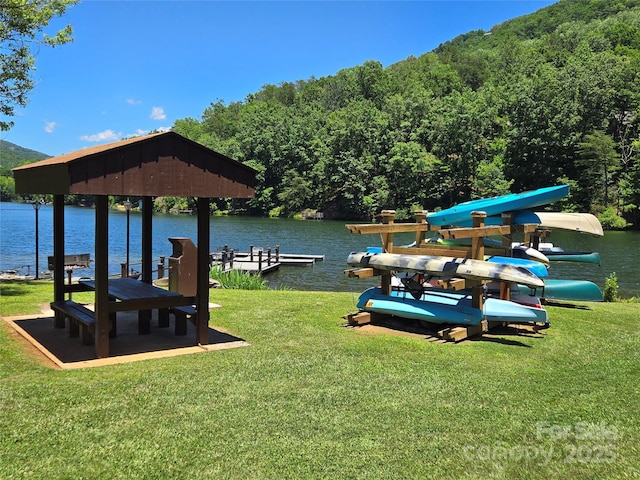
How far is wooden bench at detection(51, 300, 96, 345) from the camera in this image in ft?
23.4

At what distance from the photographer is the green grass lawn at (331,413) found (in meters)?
4.21

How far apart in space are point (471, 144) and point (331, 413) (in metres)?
59.4

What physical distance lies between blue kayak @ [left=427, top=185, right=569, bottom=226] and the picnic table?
5.38m

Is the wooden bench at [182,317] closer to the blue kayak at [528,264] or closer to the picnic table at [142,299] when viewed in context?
the picnic table at [142,299]

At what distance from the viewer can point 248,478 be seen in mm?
3959

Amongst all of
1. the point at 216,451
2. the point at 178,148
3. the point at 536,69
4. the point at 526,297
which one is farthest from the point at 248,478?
the point at 536,69

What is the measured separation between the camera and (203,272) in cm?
748

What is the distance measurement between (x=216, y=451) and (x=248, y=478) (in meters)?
0.51

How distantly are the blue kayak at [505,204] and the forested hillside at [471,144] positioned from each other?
45159 mm

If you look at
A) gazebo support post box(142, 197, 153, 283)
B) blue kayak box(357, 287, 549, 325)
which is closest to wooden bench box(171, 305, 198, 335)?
gazebo support post box(142, 197, 153, 283)

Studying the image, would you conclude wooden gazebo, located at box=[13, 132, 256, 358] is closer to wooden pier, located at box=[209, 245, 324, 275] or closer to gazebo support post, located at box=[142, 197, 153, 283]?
gazebo support post, located at box=[142, 197, 153, 283]

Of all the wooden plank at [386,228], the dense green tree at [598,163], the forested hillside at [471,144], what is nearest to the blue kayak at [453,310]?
the wooden plank at [386,228]

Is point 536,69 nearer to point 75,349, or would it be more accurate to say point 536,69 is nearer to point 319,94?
point 319,94

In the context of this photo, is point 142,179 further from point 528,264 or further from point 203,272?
point 528,264
